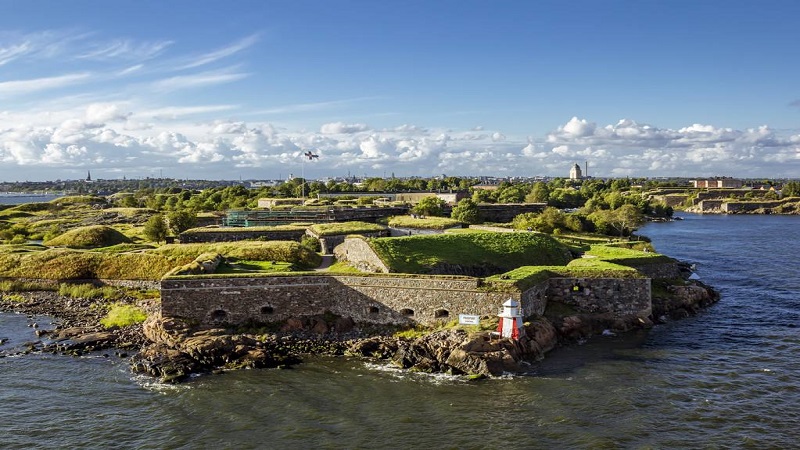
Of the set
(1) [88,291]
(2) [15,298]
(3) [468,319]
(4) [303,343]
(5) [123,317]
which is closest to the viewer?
(3) [468,319]

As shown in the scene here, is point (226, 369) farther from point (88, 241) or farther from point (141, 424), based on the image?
point (88, 241)

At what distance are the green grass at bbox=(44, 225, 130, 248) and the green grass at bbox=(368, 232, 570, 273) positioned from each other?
31542 millimetres

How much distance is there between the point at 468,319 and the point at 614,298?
382 inches

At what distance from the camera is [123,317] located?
3422 cm

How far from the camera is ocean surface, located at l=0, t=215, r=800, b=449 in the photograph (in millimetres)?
20484

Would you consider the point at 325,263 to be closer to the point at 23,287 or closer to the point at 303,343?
the point at 303,343

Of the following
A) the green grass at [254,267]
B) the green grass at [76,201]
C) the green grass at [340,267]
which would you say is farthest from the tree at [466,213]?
the green grass at [76,201]

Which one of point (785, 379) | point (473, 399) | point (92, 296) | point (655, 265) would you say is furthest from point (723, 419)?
point (92, 296)

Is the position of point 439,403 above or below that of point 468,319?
below

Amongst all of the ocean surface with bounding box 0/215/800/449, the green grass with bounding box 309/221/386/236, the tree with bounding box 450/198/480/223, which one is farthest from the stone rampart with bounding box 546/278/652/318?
the tree with bounding box 450/198/480/223

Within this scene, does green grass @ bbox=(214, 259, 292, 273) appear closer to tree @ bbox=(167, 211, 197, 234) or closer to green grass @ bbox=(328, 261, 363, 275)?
green grass @ bbox=(328, 261, 363, 275)

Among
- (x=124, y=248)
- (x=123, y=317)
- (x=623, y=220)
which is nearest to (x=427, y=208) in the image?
(x=623, y=220)

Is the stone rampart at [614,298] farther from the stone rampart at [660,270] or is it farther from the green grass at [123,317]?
the green grass at [123,317]

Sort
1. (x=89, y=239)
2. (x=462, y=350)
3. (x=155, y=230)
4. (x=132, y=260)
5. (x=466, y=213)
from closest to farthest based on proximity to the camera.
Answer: (x=462, y=350), (x=132, y=260), (x=155, y=230), (x=89, y=239), (x=466, y=213)
